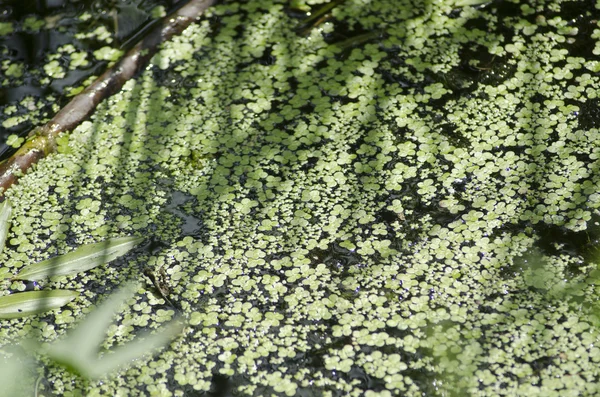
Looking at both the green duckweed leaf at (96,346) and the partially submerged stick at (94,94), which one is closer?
the green duckweed leaf at (96,346)

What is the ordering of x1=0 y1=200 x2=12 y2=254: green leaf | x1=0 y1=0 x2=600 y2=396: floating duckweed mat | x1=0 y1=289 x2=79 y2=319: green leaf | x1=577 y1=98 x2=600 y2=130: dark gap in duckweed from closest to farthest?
x1=0 y1=0 x2=600 y2=396: floating duckweed mat
x1=0 y1=289 x2=79 y2=319: green leaf
x1=0 y1=200 x2=12 y2=254: green leaf
x1=577 y1=98 x2=600 y2=130: dark gap in duckweed

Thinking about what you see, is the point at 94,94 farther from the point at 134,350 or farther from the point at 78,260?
the point at 134,350

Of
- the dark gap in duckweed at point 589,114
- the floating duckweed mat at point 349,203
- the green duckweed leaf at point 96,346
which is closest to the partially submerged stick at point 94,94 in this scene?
the floating duckweed mat at point 349,203

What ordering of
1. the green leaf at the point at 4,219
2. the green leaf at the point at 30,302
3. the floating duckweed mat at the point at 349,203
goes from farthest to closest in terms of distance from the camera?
the green leaf at the point at 4,219
the green leaf at the point at 30,302
the floating duckweed mat at the point at 349,203

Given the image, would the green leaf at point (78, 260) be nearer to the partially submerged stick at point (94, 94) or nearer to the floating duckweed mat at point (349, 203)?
the floating duckweed mat at point (349, 203)

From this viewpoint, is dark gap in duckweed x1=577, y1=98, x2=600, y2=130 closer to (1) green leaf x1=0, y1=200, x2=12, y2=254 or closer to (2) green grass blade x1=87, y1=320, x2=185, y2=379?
(2) green grass blade x1=87, y1=320, x2=185, y2=379

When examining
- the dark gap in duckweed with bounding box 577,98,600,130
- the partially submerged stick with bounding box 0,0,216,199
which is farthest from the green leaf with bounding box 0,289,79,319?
the dark gap in duckweed with bounding box 577,98,600,130
